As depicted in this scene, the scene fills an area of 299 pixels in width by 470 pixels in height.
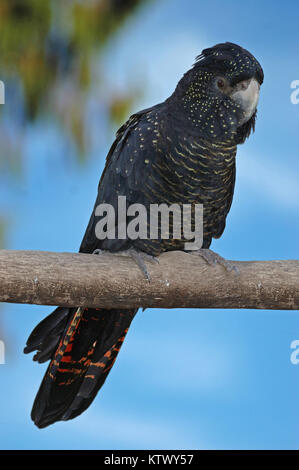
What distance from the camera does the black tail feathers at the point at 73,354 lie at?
2.09 metres

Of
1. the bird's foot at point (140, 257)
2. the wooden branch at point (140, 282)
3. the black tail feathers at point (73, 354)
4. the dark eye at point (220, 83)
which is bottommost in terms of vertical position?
the black tail feathers at point (73, 354)

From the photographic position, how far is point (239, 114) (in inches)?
78.8

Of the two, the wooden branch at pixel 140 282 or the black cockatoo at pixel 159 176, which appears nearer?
the wooden branch at pixel 140 282

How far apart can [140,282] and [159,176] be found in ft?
1.38

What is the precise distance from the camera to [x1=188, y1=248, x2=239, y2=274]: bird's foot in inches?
79.0

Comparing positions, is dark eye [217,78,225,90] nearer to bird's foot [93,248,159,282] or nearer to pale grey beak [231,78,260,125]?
pale grey beak [231,78,260,125]

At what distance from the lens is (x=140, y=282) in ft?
6.21

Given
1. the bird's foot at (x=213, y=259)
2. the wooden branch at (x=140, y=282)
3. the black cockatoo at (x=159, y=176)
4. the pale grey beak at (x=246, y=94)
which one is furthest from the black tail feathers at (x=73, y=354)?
the pale grey beak at (x=246, y=94)

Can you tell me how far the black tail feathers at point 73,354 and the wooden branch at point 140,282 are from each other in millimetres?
256

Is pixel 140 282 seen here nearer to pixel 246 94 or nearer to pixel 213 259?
pixel 213 259

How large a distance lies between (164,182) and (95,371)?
846 mm

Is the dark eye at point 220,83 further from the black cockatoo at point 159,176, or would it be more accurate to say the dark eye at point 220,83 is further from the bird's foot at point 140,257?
the bird's foot at point 140,257

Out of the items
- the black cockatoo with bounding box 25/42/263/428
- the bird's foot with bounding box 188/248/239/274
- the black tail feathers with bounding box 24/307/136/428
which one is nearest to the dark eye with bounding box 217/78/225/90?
the black cockatoo with bounding box 25/42/263/428

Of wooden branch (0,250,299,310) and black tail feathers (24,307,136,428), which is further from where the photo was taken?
black tail feathers (24,307,136,428)
